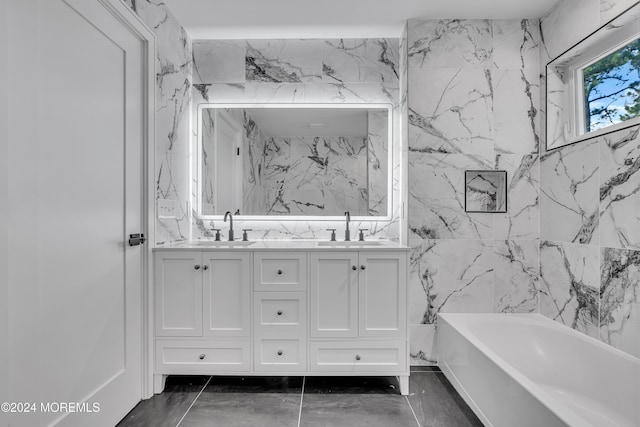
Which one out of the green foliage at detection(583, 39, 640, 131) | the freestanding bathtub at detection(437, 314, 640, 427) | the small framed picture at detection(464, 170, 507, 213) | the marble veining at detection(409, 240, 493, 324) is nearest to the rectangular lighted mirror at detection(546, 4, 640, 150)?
the green foliage at detection(583, 39, 640, 131)

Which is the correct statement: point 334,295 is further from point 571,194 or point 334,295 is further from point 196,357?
point 571,194

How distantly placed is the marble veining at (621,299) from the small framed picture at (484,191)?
2.21 ft

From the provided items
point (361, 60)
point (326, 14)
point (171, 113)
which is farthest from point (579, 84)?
point (171, 113)

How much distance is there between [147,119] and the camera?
1.82 m

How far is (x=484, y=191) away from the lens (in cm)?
225

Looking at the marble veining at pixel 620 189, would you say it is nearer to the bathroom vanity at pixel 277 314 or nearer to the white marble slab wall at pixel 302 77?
the bathroom vanity at pixel 277 314

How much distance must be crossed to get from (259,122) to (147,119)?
32.7 inches

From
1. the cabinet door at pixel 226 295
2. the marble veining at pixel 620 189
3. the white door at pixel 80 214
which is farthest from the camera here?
the cabinet door at pixel 226 295

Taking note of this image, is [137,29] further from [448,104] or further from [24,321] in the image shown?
[448,104]

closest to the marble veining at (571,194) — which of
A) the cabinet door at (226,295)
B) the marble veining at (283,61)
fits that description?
the marble veining at (283,61)

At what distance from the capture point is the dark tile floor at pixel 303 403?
1.64 m

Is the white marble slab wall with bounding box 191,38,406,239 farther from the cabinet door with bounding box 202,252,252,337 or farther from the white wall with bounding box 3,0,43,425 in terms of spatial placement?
the white wall with bounding box 3,0,43,425

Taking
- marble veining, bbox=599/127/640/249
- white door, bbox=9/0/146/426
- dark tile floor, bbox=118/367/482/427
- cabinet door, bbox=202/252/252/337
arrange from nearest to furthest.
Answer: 1. white door, bbox=9/0/146/426
2. marble veining, bbox=599/127/640/249
3. dark tile floor, bbox=118/367/482/427
4. cabinet door, bbox=202/252/252/337

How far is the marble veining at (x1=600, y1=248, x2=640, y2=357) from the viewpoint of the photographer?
4.98 ft
